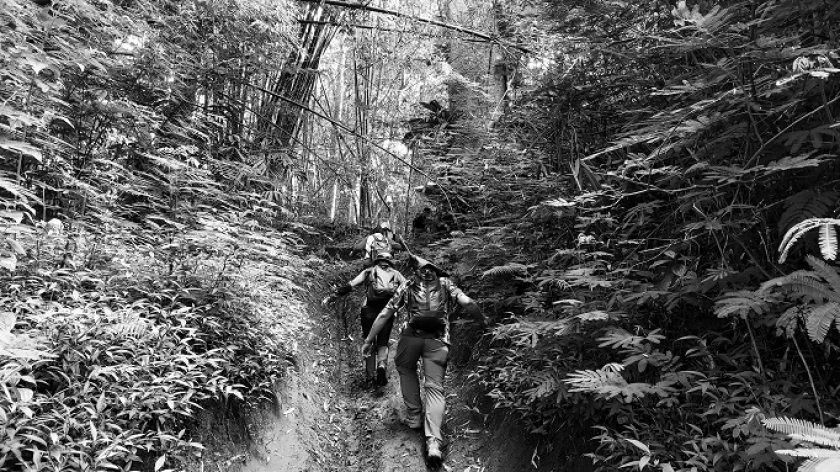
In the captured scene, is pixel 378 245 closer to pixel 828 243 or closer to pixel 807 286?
pixel 807 286

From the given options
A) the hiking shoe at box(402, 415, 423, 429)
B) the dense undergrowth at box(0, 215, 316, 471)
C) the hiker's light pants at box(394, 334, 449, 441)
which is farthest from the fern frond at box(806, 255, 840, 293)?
the hiking shoe at box(402, 415, 423, 429)

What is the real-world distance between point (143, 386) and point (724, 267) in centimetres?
413

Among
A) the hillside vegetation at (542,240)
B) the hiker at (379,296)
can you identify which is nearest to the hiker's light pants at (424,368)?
the hillside vegetation at (542,240)

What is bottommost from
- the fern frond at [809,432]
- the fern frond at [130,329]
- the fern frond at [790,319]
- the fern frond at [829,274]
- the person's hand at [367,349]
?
the person's hand at [367,349]

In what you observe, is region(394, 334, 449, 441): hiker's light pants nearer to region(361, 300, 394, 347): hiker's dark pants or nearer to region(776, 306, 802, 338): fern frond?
region(361, 300, 394, 347): hiker's dark pants

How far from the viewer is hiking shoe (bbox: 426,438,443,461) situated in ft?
14.2

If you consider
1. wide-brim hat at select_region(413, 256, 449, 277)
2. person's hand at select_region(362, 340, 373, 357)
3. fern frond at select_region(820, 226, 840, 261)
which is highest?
fern frond at select_region(820, 226, 840, 261)

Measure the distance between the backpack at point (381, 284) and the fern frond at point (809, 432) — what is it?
5.02 metres

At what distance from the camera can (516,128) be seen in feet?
20.5

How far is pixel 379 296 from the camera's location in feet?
20.9

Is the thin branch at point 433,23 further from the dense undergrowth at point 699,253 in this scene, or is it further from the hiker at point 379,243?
the hiker at point 379,243

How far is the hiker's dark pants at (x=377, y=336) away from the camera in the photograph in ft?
19.9

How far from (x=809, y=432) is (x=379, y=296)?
524 cm

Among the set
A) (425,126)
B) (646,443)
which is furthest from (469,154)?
(646,443)
